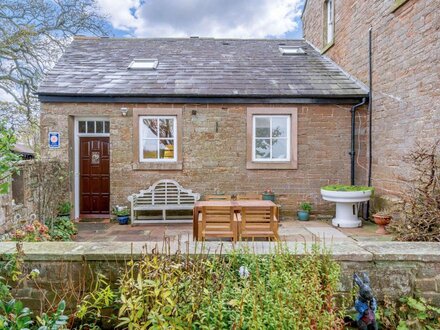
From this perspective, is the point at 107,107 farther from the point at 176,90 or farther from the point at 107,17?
the point at 107,17

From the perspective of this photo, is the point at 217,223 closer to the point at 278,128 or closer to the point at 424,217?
the point at 424,217

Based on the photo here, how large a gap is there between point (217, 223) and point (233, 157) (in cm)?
315

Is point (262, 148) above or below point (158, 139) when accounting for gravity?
below

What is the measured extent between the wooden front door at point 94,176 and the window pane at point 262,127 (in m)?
4.14

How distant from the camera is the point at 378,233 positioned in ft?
21.7

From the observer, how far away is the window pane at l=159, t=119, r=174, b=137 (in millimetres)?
8531

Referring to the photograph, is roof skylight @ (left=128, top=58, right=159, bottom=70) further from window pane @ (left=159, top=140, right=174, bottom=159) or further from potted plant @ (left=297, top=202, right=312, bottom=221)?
potted plant @ (left=297, top=202, right=312, bottom=221)

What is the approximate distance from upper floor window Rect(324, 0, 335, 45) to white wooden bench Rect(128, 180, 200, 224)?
6711 millimetres

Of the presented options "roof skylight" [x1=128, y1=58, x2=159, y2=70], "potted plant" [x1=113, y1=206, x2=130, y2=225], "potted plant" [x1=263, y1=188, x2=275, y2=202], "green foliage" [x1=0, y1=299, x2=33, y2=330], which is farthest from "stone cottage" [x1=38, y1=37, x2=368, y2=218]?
"green foliage" [x1=0, y1=299, x2=33, y2=330]

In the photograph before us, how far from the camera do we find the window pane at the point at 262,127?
8.59 meters

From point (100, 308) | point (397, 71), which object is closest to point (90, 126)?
point (100, 308)

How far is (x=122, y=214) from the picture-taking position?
8047mm

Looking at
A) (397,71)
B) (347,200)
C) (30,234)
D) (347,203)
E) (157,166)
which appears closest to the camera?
(30,234)

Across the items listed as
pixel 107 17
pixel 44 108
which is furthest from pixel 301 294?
pixel 107 17
